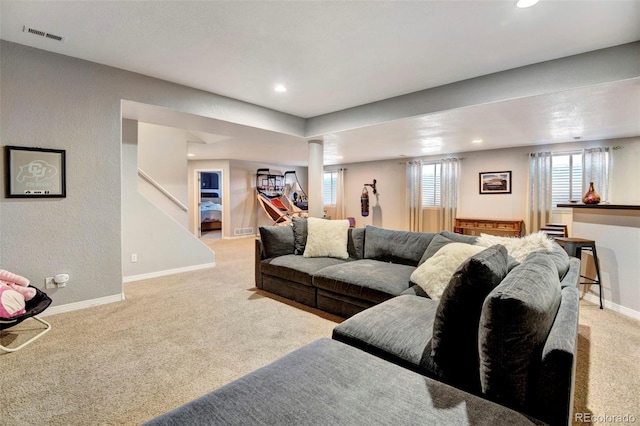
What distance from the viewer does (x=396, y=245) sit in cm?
331

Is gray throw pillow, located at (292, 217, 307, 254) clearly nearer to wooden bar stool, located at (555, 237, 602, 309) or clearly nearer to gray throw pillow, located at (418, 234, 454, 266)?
gray throw pillow, located at (418, 234, 454, 266)

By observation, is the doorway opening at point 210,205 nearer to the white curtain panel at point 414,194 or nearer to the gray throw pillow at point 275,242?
the white curtain panel at point 414,194

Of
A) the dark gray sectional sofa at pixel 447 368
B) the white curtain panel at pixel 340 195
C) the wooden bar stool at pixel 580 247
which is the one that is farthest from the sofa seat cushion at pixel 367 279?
the white curtain panel at pixel 340 195

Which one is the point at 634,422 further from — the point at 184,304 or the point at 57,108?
the point at 57,108

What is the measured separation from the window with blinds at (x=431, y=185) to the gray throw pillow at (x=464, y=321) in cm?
697

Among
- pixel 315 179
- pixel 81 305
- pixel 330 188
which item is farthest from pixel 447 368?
pixel 330 188

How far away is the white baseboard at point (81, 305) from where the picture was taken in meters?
2.95

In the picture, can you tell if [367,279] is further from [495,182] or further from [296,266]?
[495,182]

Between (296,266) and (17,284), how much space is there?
2.41 meters

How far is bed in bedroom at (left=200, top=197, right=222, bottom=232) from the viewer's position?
1077cm

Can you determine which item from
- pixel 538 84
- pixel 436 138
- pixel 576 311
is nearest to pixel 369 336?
pixel 576 311

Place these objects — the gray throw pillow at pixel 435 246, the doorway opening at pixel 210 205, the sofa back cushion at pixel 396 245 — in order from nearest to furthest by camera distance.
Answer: the gray throw pillow at pixel 435 246, the sofa back cushion at pixel 396 245, the doorway opening at pixel 210 205

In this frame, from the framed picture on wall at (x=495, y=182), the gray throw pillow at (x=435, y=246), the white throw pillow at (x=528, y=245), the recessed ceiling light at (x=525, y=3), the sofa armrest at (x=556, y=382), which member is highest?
the recessed ceiling light at (x=525, y=3)

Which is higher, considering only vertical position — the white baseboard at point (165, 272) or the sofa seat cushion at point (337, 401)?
the sofa seat cushion at point (337, 401)
